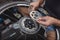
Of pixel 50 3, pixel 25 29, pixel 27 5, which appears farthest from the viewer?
pixel 27 5

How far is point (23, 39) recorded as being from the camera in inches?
39.8

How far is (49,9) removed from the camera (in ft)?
3.65

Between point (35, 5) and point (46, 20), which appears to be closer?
point (46, 20)

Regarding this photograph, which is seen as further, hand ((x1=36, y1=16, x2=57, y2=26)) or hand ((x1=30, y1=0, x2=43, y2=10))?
hand ((x1=30, y1=0, x2=43, y2=10))

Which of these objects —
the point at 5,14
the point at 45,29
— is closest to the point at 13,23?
the point at 5,14

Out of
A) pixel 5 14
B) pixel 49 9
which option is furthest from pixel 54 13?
pixel 5 14

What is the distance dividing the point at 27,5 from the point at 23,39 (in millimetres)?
278

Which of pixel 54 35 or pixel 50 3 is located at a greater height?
pixel 50 3

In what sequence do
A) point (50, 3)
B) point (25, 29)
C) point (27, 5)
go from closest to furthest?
1. point (25, 29)
2. point (50, 3)
3. point (27, 5)

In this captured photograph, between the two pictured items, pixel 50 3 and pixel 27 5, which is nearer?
pixel 50 3

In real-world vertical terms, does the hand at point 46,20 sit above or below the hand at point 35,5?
below

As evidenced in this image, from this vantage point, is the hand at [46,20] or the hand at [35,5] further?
the hand at [35,5]

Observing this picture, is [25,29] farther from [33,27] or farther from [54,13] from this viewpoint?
[54,13]

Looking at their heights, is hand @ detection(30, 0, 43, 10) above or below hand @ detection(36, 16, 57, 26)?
above
